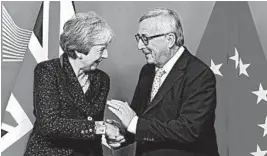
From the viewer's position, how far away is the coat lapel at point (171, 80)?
2102mm

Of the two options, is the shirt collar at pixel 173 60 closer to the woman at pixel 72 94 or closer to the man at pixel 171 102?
the man at pixel 171 102

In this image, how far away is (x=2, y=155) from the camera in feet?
9.42

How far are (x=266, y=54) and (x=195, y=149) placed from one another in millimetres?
874

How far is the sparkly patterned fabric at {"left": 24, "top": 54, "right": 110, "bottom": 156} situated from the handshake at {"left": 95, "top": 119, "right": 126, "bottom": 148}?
34mm

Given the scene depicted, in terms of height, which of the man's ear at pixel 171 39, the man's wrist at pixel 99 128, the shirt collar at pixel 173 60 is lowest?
the man's wrist at pixel 99 128

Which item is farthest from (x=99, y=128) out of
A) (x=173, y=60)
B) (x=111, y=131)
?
(x=173, y=60)

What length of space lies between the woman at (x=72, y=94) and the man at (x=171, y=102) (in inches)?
6.1

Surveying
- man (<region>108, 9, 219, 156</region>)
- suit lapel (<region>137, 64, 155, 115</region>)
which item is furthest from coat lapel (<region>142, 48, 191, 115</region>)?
suit lapel (<region>137, 64, 155, 115</region>)

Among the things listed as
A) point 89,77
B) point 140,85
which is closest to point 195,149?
point 140,85

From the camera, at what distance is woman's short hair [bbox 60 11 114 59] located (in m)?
2.13

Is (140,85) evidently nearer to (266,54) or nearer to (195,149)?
(195,149)

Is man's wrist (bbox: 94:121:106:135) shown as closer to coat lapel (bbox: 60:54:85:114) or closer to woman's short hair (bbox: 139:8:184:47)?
coat lapel (bbox: 60:54:85:114)

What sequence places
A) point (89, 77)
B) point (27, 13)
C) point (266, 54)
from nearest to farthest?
1. point (89, 77)
2. point (266, 54)
3. point (27, 13)

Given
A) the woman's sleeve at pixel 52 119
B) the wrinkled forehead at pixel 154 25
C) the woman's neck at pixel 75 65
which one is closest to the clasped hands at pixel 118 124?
the woman's sleeve at pixel 52 119
